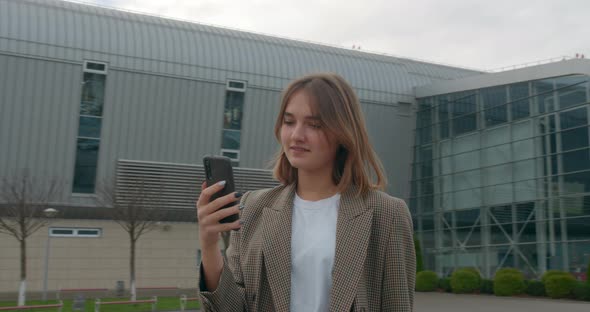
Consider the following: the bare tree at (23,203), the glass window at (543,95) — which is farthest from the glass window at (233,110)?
the glass window at (543,95)

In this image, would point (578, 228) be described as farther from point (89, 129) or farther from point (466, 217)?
point (89, 129)

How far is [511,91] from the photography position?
27.5m

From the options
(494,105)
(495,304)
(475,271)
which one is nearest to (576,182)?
(494,105)

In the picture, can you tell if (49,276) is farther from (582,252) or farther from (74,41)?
(582,252)

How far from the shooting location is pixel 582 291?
21.8 m

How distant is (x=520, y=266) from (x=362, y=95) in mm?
10717

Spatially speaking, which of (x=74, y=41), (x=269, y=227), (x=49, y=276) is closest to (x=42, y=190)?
(x=49, y=276)

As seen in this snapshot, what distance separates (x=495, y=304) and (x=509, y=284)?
357cm

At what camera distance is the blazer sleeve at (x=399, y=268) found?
89.7 inches

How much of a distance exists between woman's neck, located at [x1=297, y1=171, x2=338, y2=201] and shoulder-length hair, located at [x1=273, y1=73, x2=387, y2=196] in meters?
0.03

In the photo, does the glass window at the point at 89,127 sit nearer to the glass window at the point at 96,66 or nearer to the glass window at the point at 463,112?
the glass window at the point at 96,66

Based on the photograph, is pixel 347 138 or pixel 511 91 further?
pixel 511 91

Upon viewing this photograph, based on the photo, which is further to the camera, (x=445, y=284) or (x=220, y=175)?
(x=445, y=284)

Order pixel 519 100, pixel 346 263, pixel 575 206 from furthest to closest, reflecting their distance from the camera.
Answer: pixel 519 100, pixel 575 206, pixel 346 263
